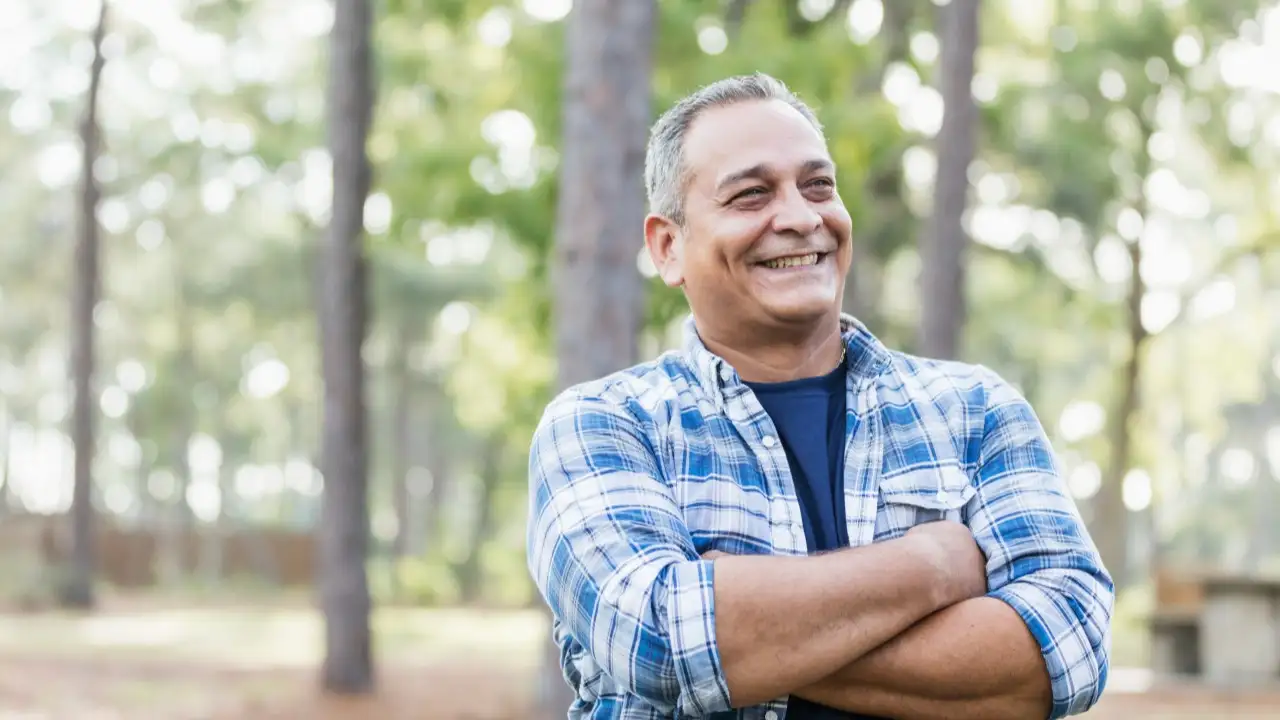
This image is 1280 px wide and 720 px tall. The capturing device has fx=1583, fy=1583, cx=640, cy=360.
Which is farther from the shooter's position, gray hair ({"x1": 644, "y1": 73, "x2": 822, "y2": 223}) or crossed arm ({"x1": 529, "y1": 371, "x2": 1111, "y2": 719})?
gray hair ({"x1": 644, "y1": 73, "x2": 822, "y2": 223})

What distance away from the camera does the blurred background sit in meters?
12.9

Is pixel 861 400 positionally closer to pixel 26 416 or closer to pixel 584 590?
pixel 584 590

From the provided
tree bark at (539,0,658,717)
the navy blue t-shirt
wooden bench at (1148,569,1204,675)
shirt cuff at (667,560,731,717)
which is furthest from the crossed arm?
wooden bench at (1148,569,1204,675)

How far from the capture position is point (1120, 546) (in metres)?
27.3

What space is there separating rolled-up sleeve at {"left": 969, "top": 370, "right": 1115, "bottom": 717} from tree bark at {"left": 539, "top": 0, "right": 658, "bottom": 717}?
5552 mm

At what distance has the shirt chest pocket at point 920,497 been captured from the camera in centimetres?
254

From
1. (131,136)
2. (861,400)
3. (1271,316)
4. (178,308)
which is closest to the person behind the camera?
(861,400)

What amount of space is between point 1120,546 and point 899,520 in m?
26.1

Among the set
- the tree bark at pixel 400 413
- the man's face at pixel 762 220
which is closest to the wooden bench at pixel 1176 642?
the man's face at pixel 762 220

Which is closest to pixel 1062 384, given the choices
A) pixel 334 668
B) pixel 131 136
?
pixel 131 136

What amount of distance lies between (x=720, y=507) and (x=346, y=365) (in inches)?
534

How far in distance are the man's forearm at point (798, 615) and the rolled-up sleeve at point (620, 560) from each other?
0.03 m

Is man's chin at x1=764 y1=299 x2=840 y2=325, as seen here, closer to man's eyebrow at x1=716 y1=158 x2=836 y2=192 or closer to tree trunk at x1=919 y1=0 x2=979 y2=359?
man's eyebrow at x1=716 y1=158 x2=836 y2=192

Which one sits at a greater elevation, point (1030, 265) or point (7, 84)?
point (7, 84)
